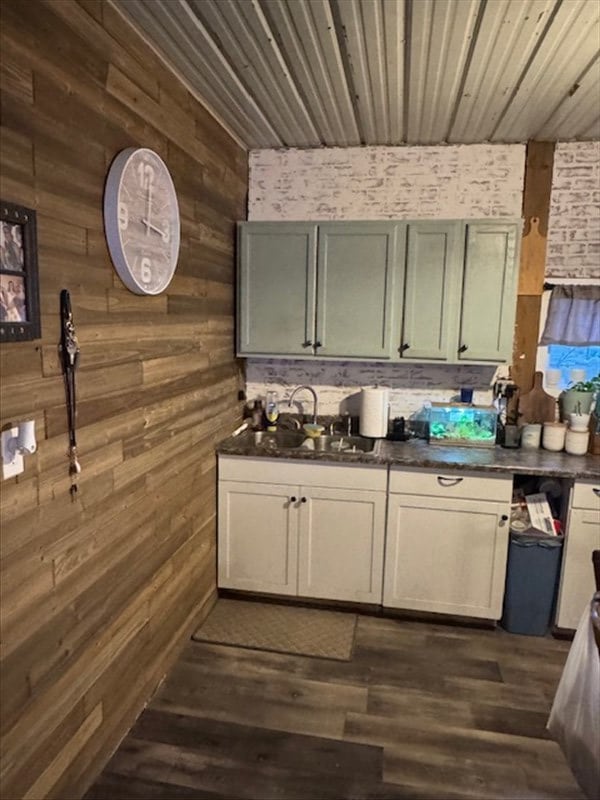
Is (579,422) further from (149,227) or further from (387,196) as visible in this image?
(149,227)

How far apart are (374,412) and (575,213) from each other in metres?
1.62

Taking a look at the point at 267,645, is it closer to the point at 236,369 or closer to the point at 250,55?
the point at 236,369

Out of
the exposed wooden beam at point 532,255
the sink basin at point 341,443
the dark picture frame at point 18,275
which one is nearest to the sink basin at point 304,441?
the sink basin at point 341,443

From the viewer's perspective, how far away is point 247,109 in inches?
108

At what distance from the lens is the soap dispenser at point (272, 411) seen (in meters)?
3.47

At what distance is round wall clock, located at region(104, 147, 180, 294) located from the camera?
1843mm

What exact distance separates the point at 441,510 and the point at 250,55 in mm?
2252

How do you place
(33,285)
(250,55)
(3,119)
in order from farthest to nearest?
(250,55), (33,285), (3,119)

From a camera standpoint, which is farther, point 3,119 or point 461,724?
point 461,724

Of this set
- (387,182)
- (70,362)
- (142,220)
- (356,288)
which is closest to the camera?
(70,362)

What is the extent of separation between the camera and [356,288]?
3066mm

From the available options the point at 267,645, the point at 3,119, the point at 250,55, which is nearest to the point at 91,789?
the point at 267,645

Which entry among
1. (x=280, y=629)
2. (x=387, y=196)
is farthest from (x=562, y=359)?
(x=280, y=629)

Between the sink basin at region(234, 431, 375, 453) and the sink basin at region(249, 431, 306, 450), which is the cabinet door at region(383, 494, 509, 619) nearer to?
the sink basin at region(234, 431, 375, 453)
